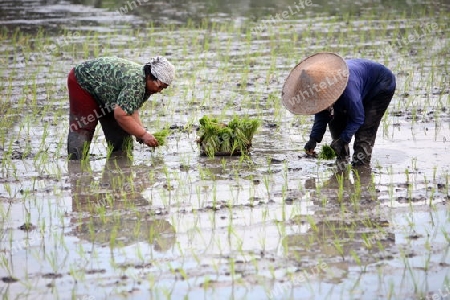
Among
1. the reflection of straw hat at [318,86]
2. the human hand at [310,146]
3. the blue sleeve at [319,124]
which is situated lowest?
the human hand at [310,146]

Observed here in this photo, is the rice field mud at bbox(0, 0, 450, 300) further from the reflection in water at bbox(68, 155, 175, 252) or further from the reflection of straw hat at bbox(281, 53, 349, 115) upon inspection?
the reflection of straw hat at bbox(281, 53, 349, 115)

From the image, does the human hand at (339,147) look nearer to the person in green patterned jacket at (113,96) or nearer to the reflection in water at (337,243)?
the reflection in water at (337,243)

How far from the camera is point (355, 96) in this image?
6.08m

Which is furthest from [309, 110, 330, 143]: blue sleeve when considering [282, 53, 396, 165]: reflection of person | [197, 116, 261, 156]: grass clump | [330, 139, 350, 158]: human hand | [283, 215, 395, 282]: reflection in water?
[283, 215, 395, 282]: reflection in water

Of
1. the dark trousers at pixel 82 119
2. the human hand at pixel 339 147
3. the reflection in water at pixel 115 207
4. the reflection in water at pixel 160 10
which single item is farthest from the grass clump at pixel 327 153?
the reflection in water at pixel 160 10

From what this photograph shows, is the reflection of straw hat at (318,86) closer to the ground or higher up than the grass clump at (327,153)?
higher up

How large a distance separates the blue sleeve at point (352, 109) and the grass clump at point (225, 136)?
1.06 m

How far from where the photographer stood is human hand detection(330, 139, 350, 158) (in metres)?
6.39

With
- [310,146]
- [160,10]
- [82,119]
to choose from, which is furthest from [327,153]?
[160,10]

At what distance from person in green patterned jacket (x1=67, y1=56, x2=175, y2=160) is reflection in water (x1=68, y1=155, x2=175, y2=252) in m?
0.23

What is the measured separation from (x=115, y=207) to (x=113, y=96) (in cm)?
134

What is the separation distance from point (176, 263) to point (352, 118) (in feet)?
6.83

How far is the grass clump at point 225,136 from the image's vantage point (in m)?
6.94

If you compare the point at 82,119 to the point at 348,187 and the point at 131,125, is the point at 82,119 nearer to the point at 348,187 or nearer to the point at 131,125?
the point at 131,125
